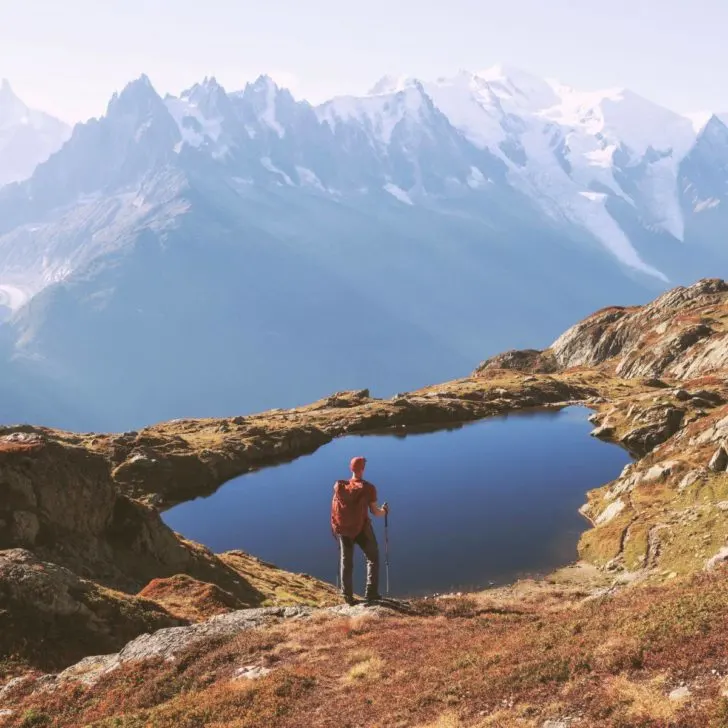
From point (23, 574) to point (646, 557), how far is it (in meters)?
35.9

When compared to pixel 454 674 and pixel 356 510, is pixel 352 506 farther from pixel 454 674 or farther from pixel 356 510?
pixel 454 674

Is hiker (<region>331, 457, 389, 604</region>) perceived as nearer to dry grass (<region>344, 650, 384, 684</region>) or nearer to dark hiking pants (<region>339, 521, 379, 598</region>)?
dark hiking pants (<region>339, 521, 379, 598</region>)

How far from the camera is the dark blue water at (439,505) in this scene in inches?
2055

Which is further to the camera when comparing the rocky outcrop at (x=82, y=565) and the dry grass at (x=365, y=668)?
the rocky outcrop at (x=82, y=565)

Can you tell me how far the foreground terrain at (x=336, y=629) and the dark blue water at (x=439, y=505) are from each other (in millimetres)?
5333

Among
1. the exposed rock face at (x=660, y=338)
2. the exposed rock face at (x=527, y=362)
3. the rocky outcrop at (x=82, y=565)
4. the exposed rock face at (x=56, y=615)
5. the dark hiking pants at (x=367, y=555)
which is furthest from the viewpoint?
the exposed rock face at (x=527, y=362)

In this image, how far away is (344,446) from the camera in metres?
102

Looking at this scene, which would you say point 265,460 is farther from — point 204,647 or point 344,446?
point 204,647

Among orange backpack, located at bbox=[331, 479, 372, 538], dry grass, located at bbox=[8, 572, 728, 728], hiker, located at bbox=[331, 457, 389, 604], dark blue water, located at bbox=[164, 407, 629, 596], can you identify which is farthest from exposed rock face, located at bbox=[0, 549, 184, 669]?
dark blue water, located at bbox=[164, 407, 629, 596]

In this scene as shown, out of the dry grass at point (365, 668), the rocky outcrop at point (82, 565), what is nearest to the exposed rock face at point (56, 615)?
the rocky outcrop at point (82, 565)

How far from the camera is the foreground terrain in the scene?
14.4 m

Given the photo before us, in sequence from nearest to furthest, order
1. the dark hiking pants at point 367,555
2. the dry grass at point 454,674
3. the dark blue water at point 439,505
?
the dry grass at point 454,674 < the dark hiking pants at point 367,555 < the dark blue water at point 439,505

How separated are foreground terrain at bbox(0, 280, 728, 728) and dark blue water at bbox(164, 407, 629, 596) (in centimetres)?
533

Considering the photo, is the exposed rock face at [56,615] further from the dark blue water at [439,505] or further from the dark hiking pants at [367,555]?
the dark blue water at [439,505]
